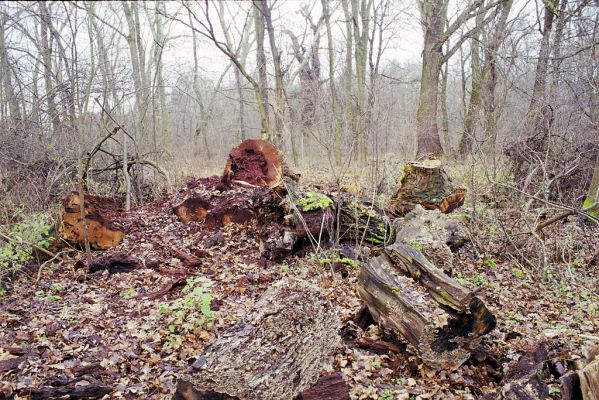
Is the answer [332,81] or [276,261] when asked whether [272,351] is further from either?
[332,81]

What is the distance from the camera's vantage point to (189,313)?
164 inches

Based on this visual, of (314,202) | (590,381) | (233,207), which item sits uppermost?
(314,202)

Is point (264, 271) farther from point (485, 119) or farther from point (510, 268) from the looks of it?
point (485, 119)

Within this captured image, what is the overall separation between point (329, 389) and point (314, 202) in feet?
9.63

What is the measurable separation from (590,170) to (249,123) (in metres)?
24.7

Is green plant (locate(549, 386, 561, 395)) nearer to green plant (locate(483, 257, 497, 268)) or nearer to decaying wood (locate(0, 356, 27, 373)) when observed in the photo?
green plant (locate(483, 257, 497, 268))

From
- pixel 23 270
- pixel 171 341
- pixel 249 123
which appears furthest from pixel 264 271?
pixel 249 123

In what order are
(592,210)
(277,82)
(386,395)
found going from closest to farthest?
(386,395)
(592,210)
(277,82)

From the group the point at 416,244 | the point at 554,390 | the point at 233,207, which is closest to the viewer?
the point at 554,390

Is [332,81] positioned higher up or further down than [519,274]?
higher up

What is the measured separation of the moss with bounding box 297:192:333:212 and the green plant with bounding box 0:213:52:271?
3740mm

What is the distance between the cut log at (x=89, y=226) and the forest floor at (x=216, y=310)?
9.4 inches

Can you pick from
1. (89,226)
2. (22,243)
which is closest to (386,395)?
(89,226)

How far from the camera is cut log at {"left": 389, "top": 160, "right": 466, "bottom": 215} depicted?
7289 millimetres
